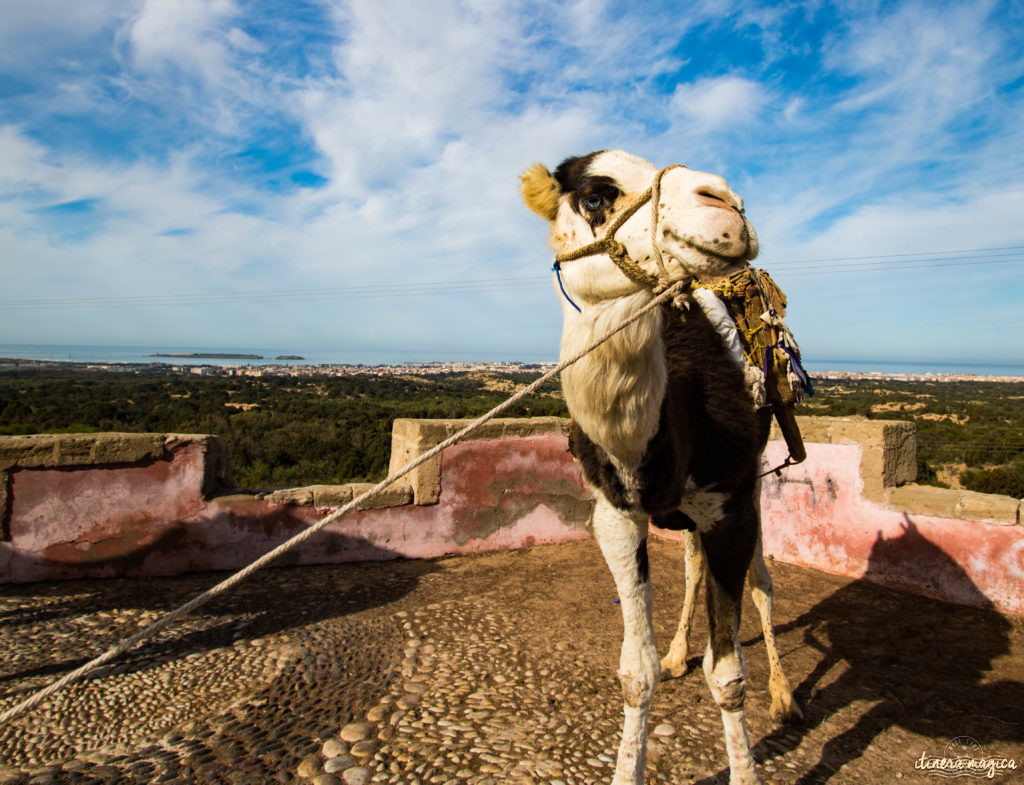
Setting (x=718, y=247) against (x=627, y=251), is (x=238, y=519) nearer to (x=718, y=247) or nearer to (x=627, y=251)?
(x=627, y=251)

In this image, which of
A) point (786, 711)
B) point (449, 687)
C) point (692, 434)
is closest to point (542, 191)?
point (692, 434)

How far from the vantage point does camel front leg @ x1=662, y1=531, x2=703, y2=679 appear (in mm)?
3736

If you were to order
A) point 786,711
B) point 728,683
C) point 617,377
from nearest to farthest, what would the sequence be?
point 617,377, point 728,683, point 786,711

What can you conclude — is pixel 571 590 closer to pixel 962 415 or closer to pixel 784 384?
pixel 784 384

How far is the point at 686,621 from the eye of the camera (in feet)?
12.9

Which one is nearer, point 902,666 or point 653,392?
point 653,392

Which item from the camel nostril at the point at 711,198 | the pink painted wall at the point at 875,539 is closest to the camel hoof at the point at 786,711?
the pink painted wall at the point at 875,539

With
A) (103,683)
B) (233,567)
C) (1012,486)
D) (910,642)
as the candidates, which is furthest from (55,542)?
(1012,486)

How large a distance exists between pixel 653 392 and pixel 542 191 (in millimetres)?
803

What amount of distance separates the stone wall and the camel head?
4.07 meters

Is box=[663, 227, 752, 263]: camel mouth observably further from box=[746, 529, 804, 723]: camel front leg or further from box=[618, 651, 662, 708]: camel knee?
box=[746, 529, 804, 723]: camel front leg

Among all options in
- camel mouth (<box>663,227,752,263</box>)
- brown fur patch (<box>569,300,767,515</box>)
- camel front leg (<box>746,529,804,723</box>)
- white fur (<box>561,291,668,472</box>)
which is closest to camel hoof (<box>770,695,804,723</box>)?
camel front leg (<box>746,529,804,723</box>)

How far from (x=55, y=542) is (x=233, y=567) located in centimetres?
139

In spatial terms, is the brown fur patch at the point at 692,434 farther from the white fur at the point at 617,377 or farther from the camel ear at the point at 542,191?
the camel ear at the point at 542,191
